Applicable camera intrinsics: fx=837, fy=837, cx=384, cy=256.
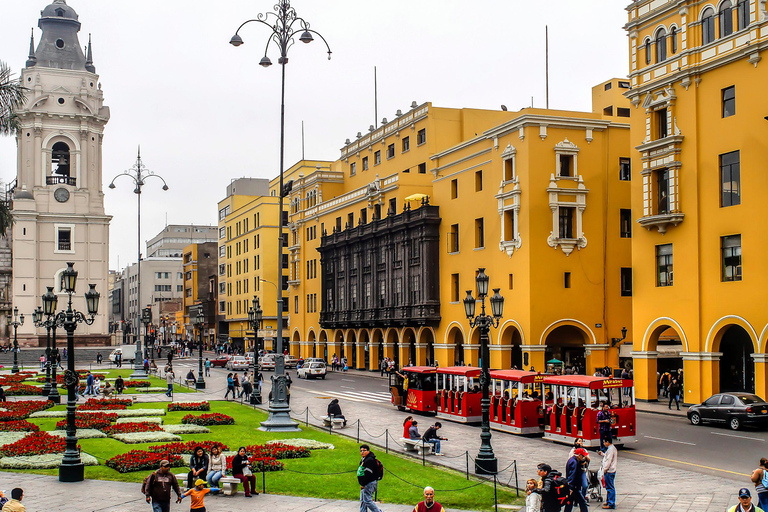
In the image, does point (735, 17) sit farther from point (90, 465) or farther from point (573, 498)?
A: point (90, 465)

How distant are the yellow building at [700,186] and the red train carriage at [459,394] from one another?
11556mm

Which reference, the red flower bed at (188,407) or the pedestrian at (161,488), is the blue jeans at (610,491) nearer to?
the pedestrian at (161,488)

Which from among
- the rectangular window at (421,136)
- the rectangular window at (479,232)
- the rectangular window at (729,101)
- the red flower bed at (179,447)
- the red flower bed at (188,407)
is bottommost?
the red flower bed at (188,407)

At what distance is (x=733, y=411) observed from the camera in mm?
32281

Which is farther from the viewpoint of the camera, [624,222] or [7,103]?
[624,222]

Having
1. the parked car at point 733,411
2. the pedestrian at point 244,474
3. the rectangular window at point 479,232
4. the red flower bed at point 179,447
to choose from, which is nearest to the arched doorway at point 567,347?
the rectangular window at point 479,232

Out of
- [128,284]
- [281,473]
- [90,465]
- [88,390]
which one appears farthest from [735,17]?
[128,284]

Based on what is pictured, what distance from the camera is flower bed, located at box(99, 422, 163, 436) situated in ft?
98.3

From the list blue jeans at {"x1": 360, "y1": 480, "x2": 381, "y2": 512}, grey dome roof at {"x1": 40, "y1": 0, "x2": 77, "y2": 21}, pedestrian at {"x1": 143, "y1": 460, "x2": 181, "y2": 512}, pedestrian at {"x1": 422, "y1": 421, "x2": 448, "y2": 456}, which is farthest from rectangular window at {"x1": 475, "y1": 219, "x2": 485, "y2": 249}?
grey dome roof at {"x1": 40, "y1": 0, "x2": 77, "y2": 21}

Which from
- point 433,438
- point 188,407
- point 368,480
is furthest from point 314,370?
point 368,480

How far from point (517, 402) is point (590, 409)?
4.66 metres

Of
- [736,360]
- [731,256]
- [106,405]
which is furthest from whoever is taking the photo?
[736,360]

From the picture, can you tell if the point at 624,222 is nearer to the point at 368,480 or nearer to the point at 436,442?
the point at 436,442

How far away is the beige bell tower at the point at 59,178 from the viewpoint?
3292 inches
